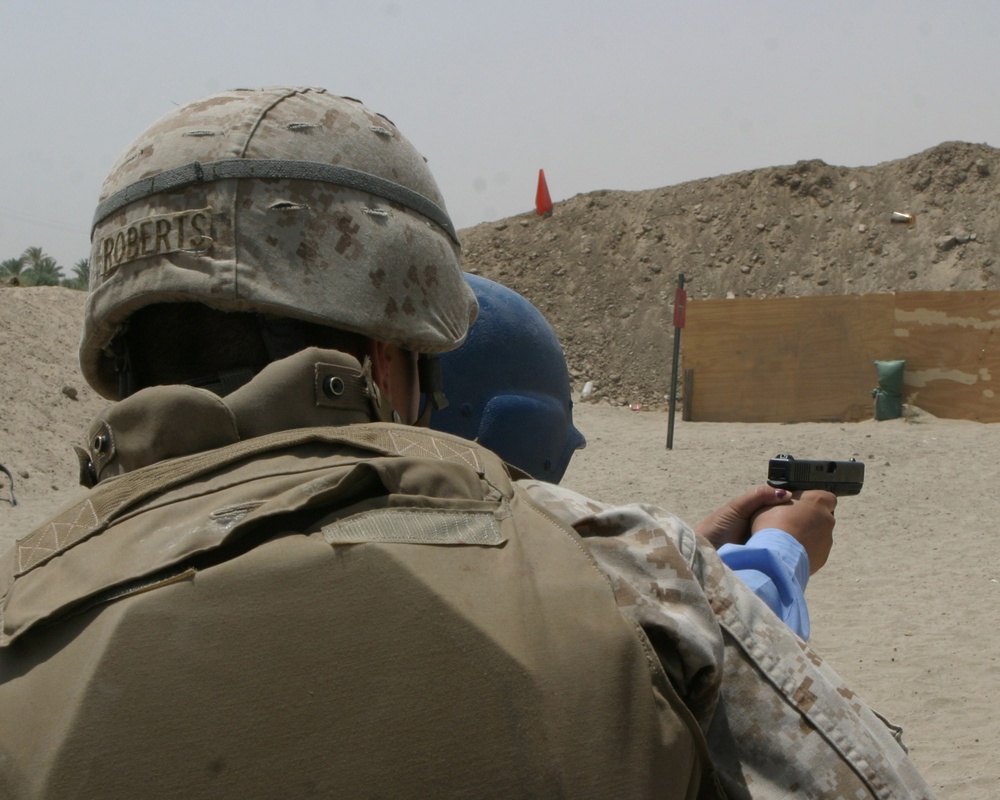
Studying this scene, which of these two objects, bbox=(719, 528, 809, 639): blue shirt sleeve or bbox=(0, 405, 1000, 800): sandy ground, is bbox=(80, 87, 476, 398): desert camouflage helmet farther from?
bbox=(0, 405, 1000, 800): sandy ground

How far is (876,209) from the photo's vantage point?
87.3 feet

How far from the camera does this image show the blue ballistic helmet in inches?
115

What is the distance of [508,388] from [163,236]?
1.59m

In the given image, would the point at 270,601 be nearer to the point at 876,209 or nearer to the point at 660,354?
the point at 660,354

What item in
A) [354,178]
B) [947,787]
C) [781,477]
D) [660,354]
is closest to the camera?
[354,178]

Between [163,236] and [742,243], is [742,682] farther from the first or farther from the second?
[742,243]

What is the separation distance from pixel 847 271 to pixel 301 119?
25900 millimetres

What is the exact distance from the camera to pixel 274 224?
1479 mm

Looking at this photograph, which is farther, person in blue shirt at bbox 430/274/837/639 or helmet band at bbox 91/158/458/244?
person in blue shirt at bbox 430/274/837/639

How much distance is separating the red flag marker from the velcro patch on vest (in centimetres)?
2827

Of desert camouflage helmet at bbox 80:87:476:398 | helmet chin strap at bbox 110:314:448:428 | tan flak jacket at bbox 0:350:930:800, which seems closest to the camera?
tan flak jacket at bbox 0:350:930:800

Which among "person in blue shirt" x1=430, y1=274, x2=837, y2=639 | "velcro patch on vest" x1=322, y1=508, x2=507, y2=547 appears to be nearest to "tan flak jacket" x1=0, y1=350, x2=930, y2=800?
"velcro patch on vest" x1=322, y1=508, x2=507, y2=547

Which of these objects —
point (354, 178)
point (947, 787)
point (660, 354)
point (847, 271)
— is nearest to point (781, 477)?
point (354, 178)

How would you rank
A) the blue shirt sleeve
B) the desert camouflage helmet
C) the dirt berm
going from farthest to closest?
the dirt berm → the blue shirt sleeve → the desert camouflage helmet
